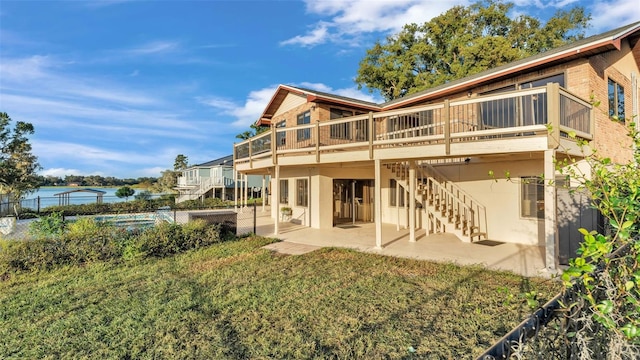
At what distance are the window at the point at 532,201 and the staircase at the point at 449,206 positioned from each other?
1.22 m

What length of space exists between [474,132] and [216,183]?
90.7 feet

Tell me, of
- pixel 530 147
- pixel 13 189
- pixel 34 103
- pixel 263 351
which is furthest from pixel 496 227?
pixel 13 189

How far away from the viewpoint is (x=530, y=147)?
661 centimetres

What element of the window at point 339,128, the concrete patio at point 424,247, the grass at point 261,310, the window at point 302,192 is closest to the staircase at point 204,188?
the window at point 302,192

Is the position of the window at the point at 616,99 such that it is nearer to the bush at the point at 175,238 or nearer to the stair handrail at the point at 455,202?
the stair handrail at the point at 455,202

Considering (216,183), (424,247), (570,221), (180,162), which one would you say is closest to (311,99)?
(424,247)

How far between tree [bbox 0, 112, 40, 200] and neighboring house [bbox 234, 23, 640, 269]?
17.8m

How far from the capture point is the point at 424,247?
917 centimetres

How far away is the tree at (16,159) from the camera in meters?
20.8

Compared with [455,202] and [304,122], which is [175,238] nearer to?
[304,122]

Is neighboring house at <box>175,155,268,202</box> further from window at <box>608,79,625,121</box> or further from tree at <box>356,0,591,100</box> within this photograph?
window at <box>608,79,625,121</box>

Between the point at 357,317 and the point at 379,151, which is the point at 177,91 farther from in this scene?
the point at 357,317

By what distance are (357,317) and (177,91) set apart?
22.0 m

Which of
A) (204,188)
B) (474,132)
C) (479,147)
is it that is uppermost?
(474,132)
